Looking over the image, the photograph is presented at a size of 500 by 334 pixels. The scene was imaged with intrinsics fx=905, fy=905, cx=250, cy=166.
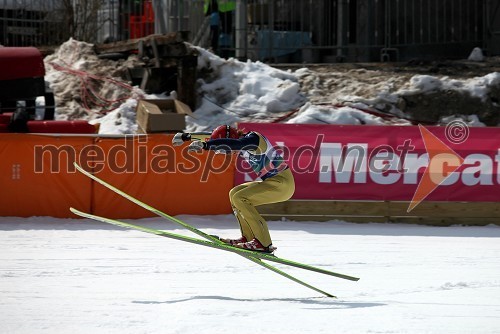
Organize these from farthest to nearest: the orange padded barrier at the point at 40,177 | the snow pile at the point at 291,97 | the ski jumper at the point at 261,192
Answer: the snow pile at the point at 291,97, the orange padded barrier at the point at 40,177, the ski jumper at the point at 261,192

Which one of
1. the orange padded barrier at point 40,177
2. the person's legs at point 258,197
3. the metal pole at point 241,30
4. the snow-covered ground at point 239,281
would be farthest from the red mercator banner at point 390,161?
the metal pole at point 241,30

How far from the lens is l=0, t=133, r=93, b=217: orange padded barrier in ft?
48.8

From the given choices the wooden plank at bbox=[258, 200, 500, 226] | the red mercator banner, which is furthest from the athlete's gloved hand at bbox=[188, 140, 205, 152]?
the red mercator banner

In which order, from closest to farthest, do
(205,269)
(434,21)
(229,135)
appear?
(229,135) → (205,269) → (434,21)

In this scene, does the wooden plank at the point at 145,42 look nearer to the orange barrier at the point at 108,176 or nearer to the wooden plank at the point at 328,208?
the orange barrier at the point at 108,176

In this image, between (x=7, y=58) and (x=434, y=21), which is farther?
(x=434, y=21)

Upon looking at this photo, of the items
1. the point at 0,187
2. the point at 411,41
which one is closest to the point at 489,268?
the point at 0,187

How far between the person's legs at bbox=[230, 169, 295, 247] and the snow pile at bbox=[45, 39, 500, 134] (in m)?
9.21

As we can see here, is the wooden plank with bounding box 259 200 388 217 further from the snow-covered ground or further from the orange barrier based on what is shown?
the orange barrier

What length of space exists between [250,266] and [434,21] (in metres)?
13.4

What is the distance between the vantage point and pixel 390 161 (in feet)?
49.9

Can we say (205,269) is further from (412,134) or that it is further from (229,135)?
(412,134)

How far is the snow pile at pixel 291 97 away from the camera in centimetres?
1984

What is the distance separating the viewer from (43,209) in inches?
588
